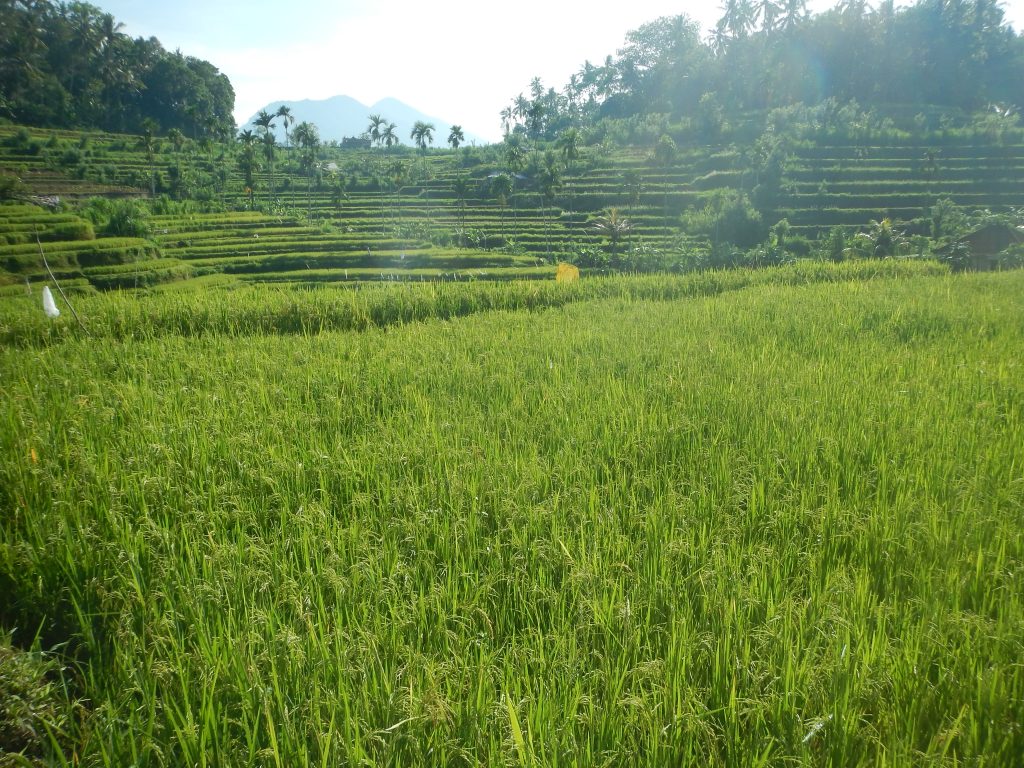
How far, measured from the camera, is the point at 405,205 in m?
40.5

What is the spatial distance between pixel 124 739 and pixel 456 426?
2168 millimetres

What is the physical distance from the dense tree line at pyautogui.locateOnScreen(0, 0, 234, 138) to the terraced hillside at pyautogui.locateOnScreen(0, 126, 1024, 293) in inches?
172

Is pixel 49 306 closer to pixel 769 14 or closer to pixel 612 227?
pixel 612 227

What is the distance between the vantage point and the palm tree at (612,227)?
1109 inches

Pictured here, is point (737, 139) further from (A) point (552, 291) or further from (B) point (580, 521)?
(B) point (580, 521)

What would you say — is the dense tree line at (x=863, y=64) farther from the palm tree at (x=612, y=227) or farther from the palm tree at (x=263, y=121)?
the palm tree at (x=263, y=121)

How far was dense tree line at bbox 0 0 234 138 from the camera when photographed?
4209 centimetres

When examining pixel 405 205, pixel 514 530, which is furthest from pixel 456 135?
pixel 514 530

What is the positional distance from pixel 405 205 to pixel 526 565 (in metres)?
41.2

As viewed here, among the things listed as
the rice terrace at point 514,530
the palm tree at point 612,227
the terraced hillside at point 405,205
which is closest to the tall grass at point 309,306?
the rice terrace at point 514,530

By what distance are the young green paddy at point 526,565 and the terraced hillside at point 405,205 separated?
18065 millimetres

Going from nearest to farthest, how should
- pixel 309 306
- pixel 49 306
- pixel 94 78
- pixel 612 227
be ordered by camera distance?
1. pixel 49 306
2. pixel 309 306
3. pixel 612 227
4. pixel 94 78

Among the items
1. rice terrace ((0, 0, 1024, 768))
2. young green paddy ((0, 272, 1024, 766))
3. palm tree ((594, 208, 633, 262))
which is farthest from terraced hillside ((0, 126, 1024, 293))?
young green paddy ((0, 272, 1024, 766))

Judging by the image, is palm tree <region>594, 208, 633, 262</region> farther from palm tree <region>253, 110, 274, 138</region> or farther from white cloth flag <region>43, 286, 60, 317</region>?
palm tree <region>253, 110, 274, 138</region>
